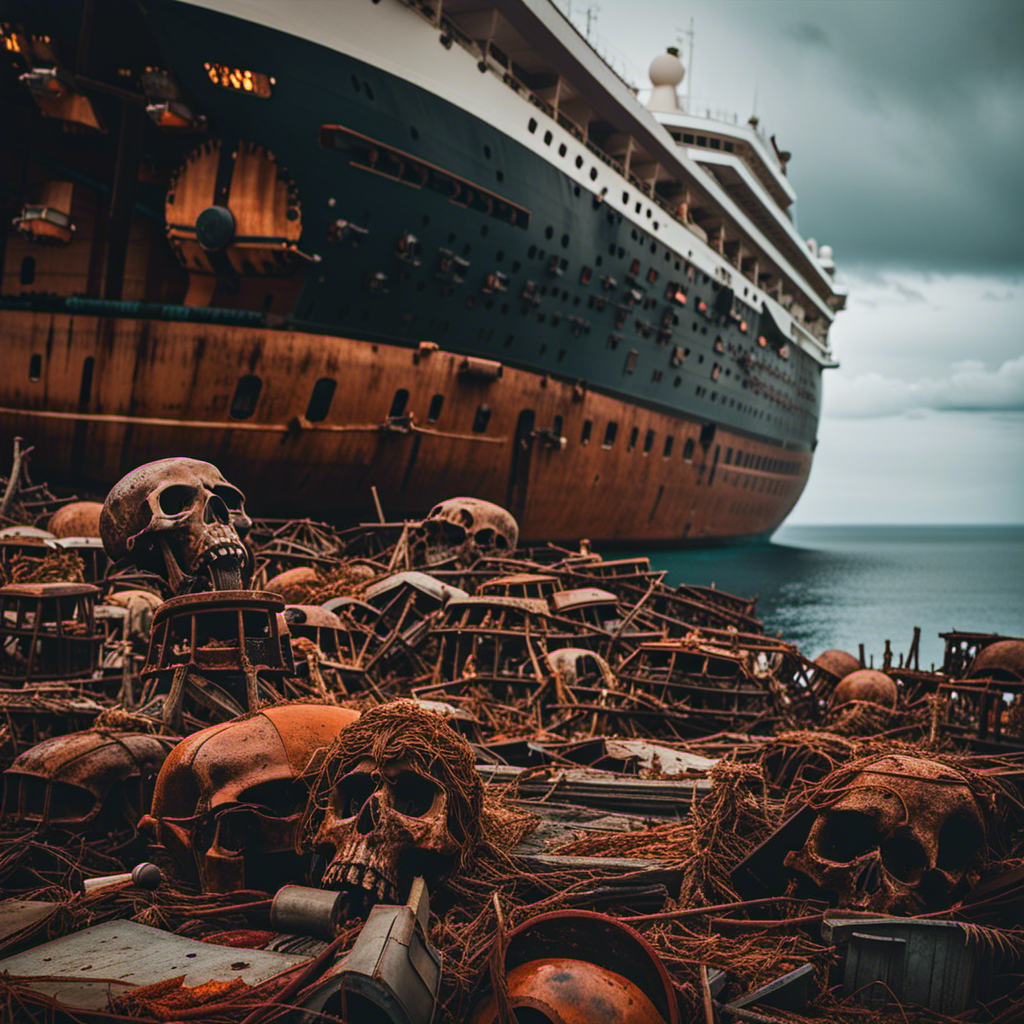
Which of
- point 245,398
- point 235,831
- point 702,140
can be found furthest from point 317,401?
point 702,140

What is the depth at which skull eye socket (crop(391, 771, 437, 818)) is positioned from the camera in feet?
16.5

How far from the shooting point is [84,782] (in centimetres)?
616

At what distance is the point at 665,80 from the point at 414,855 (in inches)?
1982

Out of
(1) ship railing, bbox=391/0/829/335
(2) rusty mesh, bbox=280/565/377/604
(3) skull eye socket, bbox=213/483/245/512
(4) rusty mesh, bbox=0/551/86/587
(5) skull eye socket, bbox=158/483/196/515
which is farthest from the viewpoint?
(1) ship railing, bbox=391/0/829/335

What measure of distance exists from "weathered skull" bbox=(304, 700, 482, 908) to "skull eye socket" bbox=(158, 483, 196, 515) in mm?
3728

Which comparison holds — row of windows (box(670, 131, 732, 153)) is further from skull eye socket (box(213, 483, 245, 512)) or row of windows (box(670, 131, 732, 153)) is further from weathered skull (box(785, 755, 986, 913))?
weathered skull (box(785, 755, 986, 913))

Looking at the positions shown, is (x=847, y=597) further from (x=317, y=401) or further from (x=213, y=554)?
(x=213, y=554)

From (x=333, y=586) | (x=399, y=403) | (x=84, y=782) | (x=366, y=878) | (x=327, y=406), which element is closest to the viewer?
(x=366, y=878)

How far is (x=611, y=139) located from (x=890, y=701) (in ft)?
86.4

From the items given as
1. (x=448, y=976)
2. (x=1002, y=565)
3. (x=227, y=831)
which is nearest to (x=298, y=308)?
(x=227, y=831)

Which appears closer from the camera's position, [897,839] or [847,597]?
[897,839]

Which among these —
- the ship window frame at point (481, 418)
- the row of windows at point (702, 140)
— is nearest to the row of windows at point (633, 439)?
the ship window frame at point (481, 418)

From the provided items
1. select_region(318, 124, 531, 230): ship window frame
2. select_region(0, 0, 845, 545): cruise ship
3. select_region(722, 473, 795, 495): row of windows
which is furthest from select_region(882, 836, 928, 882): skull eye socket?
select_region(722, 473, 795, 495): row of windows

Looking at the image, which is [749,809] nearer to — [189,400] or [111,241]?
[189,400]
